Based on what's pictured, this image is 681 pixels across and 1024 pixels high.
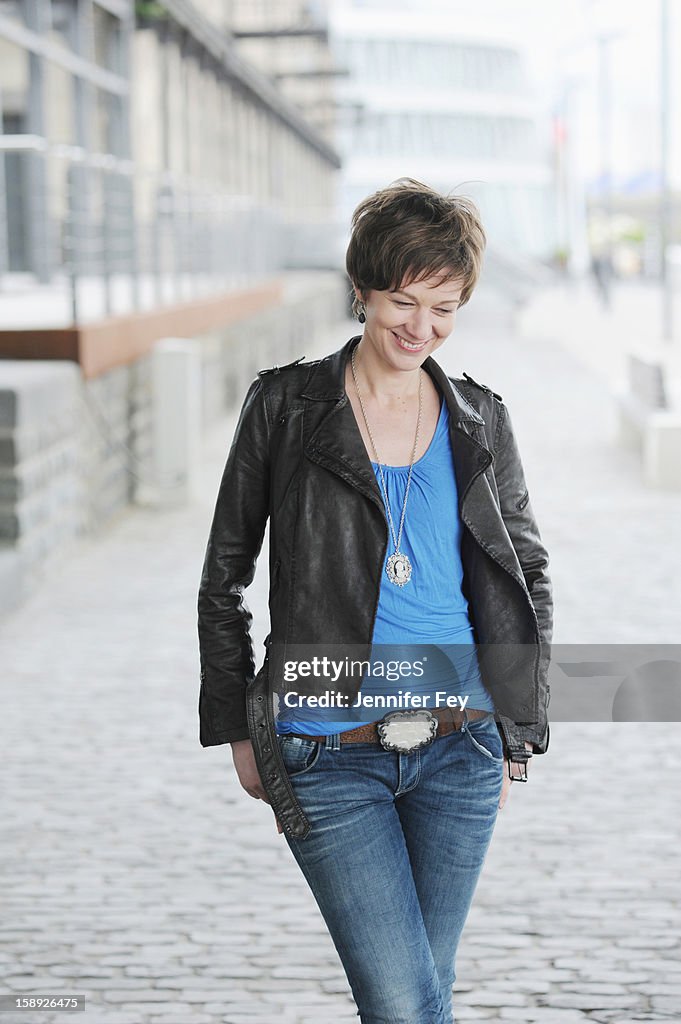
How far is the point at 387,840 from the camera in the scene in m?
2.69

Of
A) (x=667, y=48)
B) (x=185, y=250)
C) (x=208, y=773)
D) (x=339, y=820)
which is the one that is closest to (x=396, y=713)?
(x=339, y=820)

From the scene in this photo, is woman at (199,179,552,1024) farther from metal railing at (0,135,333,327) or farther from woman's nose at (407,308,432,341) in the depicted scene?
metal railing at (0,135,333,327)

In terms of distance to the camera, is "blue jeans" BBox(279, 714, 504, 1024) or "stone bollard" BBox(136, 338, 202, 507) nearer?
"blue jeans" BBox(279, 714, 504, 1024)

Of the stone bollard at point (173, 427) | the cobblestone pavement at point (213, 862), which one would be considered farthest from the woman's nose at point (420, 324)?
the stone bollard at point (173, 427)

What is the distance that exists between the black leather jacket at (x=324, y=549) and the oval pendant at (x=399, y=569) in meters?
0.03

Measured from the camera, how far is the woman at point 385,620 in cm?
267

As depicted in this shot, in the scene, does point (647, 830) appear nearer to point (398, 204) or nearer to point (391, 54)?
point (398, 204)

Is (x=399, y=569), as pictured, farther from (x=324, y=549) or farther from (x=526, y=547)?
(x=526, y=547)

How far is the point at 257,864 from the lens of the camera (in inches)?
205

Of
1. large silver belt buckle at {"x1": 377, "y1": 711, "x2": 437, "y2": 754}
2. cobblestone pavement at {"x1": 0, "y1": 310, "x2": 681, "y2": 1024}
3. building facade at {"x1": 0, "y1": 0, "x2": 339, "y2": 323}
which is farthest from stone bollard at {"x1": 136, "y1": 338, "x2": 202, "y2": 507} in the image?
large silver belt buckle at {"x1": 377, "y1": 711, "x2": 437, "y2": 754}

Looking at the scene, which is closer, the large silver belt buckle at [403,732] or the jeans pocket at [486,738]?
the large silver belt buckle at [403,732]

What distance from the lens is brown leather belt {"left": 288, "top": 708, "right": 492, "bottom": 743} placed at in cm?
267

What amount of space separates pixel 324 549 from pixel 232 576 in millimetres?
196

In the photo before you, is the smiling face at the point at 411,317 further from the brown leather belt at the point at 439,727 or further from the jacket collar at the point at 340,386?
the brown leather belt at the point at 439,727
